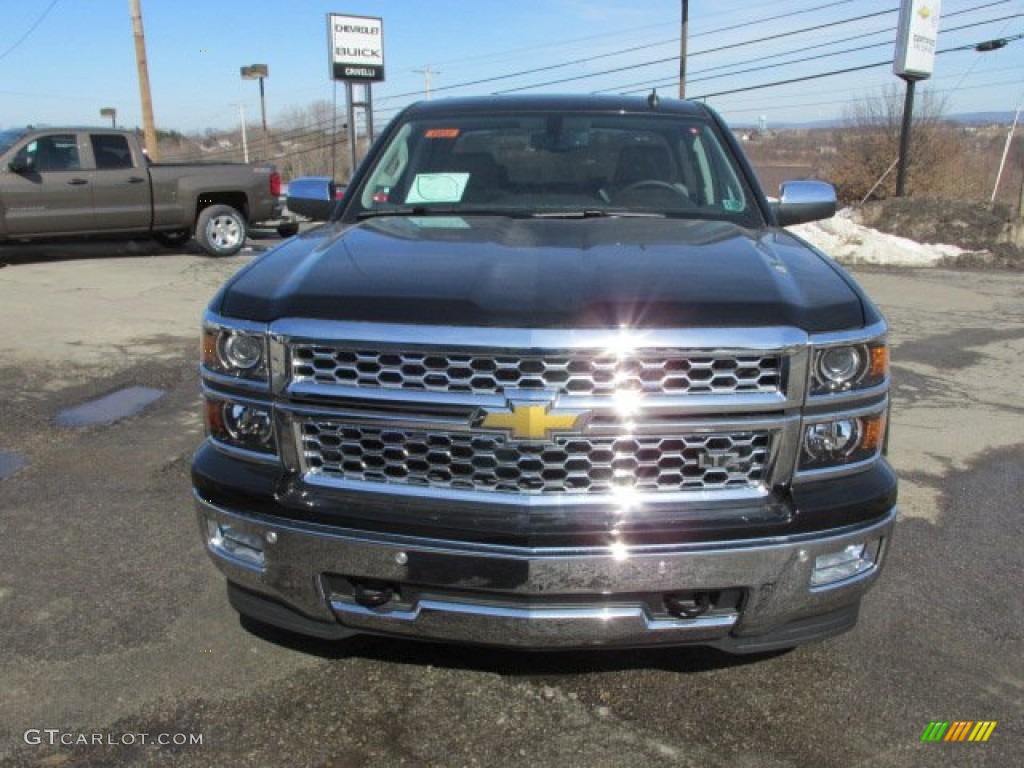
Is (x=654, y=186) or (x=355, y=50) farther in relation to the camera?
(x=355, y=50)

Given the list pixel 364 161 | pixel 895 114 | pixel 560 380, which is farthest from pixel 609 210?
pixel 895 114

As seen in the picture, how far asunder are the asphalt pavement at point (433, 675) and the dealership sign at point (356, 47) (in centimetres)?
1944

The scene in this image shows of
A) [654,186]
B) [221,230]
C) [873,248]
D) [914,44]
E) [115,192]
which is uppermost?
[914,44]

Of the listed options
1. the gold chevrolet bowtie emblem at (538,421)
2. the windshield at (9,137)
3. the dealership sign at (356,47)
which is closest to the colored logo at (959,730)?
the gold chevrolet bowtie emblem at (538,421)

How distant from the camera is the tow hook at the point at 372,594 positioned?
243 cm

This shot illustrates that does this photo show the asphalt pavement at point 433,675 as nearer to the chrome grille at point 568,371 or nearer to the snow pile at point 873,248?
the chrome grille at point 568,371

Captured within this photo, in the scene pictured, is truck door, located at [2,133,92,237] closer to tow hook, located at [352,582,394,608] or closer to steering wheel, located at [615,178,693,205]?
steering wheel, located at [615,178,693,205]

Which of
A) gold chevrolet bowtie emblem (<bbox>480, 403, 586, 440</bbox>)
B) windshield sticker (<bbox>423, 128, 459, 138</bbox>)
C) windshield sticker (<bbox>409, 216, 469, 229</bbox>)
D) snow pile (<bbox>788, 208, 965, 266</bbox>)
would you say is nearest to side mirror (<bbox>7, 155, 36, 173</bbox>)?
windshield sticker (<bbox>423, 128, 459, 138</bbox>)

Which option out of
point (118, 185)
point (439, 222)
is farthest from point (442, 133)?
point (118, 185)

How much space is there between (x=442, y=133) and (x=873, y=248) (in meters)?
13.3

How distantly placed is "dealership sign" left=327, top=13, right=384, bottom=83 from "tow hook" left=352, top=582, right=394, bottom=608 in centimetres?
2163

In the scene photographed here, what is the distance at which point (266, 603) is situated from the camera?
262 cm

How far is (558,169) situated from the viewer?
3.95 metres

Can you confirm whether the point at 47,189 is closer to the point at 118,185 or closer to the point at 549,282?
the point at 118,185
